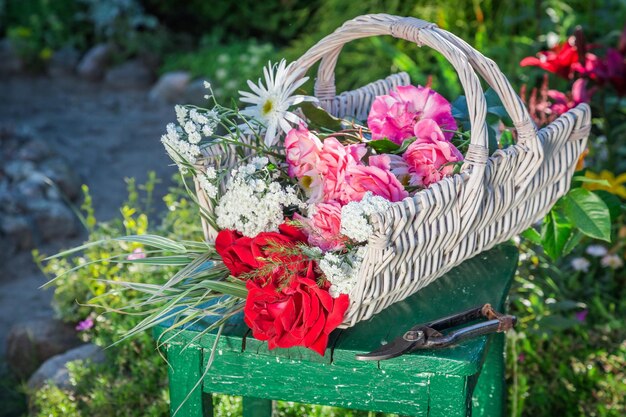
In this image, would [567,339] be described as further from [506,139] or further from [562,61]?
[506,139]

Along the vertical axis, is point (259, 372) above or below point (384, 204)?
below

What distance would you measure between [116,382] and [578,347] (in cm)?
138

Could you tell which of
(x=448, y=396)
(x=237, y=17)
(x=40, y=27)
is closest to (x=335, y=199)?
(x=448, y=396)

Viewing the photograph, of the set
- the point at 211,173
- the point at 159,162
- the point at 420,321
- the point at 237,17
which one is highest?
the point at 211,173

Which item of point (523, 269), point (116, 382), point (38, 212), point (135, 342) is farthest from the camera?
point (38, 212)

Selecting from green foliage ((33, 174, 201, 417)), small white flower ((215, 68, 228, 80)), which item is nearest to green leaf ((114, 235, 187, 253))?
green foliage ((33, 174, 201, 417))

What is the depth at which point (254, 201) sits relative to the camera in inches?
57.8

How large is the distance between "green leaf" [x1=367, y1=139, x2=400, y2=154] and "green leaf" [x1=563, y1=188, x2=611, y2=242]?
50cm

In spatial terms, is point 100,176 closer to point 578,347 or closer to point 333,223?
point 578,347

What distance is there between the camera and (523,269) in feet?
9.10

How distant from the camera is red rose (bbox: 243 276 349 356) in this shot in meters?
1.37

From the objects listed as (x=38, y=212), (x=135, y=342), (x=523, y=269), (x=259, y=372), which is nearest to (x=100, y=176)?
(x=38, y=212)

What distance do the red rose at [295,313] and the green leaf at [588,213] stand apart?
72 cm

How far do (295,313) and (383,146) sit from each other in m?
0.40
